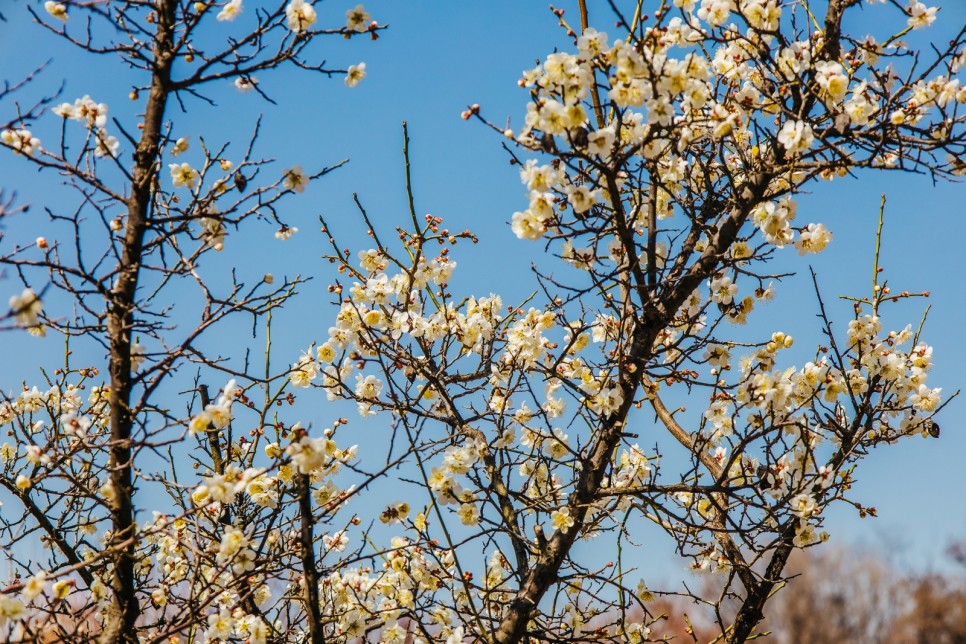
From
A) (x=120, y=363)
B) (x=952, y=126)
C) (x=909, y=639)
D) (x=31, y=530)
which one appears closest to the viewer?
(x=120, y=363)

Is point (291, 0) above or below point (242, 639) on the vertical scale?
above

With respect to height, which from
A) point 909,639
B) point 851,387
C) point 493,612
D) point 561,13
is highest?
point 909,639

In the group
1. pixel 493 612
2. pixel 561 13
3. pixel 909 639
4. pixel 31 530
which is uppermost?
pixel 909 639

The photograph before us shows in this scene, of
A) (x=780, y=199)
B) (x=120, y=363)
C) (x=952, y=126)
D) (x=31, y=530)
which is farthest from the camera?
(x=31, y=530)

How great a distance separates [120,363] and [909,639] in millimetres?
30662

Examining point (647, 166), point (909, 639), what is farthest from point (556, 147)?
point (909, 639)

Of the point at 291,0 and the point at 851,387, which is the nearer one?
the point at 291,0

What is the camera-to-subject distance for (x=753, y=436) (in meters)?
3.47

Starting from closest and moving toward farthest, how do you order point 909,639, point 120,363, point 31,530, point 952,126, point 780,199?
point 120,363 < point 952,126 < point 780,199 < point 31,530 < point 909,639

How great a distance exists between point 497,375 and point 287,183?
1.56 m

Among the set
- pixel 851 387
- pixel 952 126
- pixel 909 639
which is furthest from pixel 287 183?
pixel 909 639

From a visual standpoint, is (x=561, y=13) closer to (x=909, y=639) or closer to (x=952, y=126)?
(x=952, y=126)

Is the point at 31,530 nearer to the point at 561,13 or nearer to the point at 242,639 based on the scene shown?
the point at 242,639

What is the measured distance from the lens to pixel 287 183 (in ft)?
10.4
